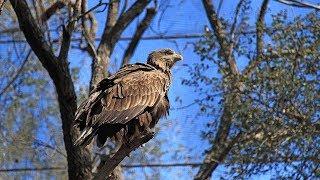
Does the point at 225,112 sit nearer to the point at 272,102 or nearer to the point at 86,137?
the point at 272,102

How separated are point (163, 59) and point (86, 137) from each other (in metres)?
1.21

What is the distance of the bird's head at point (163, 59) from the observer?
5770 millimetres

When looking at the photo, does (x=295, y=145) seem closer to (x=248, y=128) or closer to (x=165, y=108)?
(x=248, y=128)

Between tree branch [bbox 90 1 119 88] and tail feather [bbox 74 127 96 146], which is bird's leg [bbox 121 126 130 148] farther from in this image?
tree branch [bbox 90 1 119 88]

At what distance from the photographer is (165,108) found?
5.30 meters

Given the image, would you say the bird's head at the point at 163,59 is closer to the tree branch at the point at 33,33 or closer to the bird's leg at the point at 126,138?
the bird's leg at the point at 126,138

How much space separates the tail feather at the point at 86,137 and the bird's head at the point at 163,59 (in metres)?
1.06

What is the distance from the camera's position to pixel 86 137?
4.75 metres

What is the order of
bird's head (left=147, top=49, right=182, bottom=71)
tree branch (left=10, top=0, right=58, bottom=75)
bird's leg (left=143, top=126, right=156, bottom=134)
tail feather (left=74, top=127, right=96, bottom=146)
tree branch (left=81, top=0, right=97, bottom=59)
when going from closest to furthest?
tail feather (left=74, top=127, right=96, bottom=146) < bird's leg (left=143, top=126, right=156, bottom=134) < bird's head (left=147, top=49, right=182, bottom=71) < tree branch (left=10, top=0, right=58, bottom=75) < tree branch (left=81, top=0, right=97, bottom=59)

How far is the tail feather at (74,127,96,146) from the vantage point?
4.72m

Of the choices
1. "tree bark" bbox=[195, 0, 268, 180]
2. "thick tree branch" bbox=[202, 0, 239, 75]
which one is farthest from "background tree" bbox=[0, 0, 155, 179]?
"tree bark" bbox=[195, 0, 268, 180]

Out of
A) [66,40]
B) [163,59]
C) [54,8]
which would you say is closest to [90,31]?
[54,8]

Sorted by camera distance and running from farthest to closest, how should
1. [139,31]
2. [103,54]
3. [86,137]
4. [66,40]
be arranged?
[139,31]
[103,54]
[66,40]
[86,137]

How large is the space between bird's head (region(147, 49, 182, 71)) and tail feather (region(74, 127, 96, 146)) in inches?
41.8
